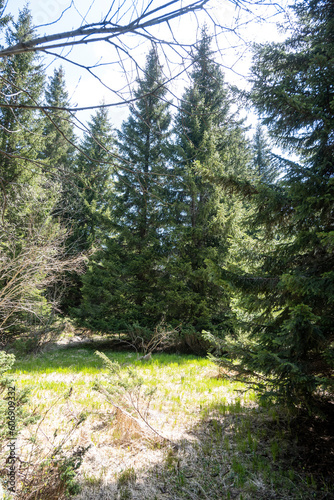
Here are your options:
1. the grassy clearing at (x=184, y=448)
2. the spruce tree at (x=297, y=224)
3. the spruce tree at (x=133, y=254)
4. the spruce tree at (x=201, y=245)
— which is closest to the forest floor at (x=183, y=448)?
the grassy clearing at (x=184, y=448)

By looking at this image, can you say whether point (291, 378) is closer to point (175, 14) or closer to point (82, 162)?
point (175, 14)

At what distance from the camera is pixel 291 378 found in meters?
2.55

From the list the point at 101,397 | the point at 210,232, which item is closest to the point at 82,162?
the point at 210,232

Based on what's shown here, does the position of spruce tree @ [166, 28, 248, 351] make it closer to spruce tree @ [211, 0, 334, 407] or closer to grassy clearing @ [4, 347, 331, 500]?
grassy clearing @ [4, 347, 331, 500]

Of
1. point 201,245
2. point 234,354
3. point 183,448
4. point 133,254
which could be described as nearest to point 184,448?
point 183,448

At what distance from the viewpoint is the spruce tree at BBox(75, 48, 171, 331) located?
32.6 feet

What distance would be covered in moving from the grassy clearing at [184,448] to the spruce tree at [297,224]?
2.16 feet

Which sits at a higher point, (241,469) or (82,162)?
(82,162)

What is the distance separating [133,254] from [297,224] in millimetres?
7787

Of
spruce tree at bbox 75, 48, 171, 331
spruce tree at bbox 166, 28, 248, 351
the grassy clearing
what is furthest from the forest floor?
spruce tree at bbox 75, 48, 171, 331

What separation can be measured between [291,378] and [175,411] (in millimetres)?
1938

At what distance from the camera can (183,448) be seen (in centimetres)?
285

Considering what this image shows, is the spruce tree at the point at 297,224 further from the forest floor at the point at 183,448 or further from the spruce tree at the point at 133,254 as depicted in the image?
the spruce tree at the point at 133,254

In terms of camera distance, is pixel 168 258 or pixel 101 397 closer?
pixel 101 397
